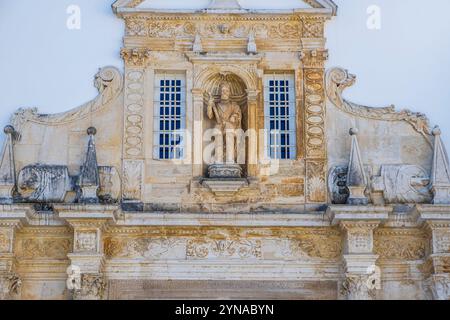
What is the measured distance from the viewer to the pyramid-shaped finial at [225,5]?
21156 millimetres

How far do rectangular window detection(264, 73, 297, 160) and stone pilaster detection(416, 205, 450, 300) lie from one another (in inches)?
87.0

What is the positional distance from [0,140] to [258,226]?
12.9 feet

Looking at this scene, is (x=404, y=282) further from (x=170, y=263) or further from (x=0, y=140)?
(x=0, y=140)

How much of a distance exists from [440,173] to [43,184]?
563cm

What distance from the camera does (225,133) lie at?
67.3ft

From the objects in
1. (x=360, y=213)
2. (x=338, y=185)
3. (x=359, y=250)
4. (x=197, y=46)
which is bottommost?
(x=359, y=250)

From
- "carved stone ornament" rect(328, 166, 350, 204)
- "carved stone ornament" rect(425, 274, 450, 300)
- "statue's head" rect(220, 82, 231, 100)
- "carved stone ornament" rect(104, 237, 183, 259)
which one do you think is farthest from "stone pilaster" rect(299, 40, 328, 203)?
"carved stone ornament" rect(104, 237, 183, 259)

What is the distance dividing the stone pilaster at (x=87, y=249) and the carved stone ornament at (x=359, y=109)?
12.2 feet

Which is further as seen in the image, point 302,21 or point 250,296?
point 302,21

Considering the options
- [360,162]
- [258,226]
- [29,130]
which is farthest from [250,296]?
[29,130]

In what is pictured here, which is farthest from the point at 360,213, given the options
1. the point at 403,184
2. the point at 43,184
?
the point at 43,184

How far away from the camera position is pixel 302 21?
21.1 m

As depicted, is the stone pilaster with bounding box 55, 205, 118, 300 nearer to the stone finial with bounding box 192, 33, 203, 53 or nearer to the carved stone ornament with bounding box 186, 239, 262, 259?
the carved stone ornament with bounding box 186, 239, 262, 259

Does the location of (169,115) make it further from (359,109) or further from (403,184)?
(403,184)
